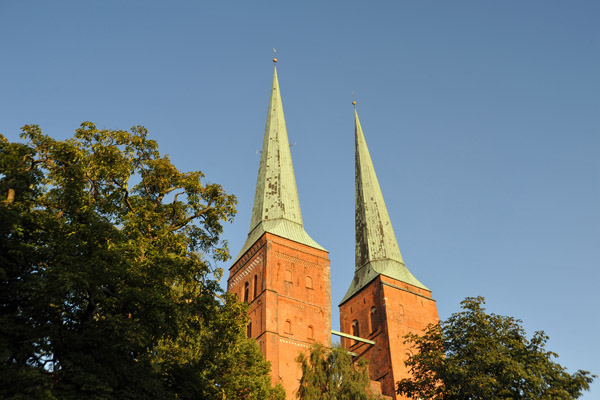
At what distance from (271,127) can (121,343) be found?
35197 mm

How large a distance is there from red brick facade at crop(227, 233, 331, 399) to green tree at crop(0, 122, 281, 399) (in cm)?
1498

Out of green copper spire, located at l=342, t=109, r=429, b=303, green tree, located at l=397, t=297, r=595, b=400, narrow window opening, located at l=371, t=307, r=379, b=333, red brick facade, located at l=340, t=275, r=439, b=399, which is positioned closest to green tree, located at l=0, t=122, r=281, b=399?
green tree, located at l=397, t=297, r=595, b=400

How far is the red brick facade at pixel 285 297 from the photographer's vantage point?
32.0 metres

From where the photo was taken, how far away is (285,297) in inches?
1367

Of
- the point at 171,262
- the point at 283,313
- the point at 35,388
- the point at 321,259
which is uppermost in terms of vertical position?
the point at 321,259

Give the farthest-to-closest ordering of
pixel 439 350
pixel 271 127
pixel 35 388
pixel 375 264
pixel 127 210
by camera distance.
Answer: pixel 271 127 → pixel 375 264 → pixel 439 350 → pixel 127 210 → pixel 35 388

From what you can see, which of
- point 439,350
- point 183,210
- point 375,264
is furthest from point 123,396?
point 375,264

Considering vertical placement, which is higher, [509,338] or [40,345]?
[509,338]

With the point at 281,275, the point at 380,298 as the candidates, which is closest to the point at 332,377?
the point at 281,275

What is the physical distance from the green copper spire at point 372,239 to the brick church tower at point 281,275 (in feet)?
17.7

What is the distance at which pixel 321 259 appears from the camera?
38406mm

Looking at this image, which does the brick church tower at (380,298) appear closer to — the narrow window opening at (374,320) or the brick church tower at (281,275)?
the narrow window opening at (374,320)

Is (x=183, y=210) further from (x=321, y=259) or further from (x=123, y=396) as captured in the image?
(x=321, y=259)

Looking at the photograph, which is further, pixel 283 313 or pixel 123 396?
pixel 283 313
